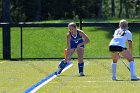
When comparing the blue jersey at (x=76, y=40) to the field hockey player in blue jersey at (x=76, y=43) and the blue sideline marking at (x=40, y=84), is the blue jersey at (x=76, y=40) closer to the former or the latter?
the field hockey player in blue jersey at (x=76, y=43)

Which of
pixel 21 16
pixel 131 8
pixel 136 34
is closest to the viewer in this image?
pixel 136 34

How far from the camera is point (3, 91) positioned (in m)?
12.2

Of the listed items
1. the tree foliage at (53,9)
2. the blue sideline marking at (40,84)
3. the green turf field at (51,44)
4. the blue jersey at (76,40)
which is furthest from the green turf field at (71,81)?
the tree foliage at (53,9)

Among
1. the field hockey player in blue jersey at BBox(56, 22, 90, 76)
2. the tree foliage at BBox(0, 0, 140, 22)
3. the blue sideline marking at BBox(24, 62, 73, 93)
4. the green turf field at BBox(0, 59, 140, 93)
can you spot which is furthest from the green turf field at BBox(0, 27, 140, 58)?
the tree foliage at BBox(0, 0, 140, 22)

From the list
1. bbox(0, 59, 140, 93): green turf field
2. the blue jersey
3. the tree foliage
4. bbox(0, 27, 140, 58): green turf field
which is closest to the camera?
bbox(0, 59, 140, 93): green turf field

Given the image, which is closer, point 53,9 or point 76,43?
point 76,43

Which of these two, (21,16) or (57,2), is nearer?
(57,2)

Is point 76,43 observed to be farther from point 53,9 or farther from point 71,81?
point 53,9

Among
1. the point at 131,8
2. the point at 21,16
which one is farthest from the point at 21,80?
the point at 131,8

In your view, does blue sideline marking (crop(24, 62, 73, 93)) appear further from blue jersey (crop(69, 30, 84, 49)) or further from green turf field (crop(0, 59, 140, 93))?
blue jersey (crop(69, 30, 84, 49))

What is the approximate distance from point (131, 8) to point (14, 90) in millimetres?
72668

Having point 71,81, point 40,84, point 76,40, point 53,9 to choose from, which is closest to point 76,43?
point 76,40

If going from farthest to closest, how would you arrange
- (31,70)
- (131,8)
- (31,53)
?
1. (131,8)
2. (31,53)
3. (31,70)

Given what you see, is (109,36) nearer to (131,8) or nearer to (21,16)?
(21,16)
